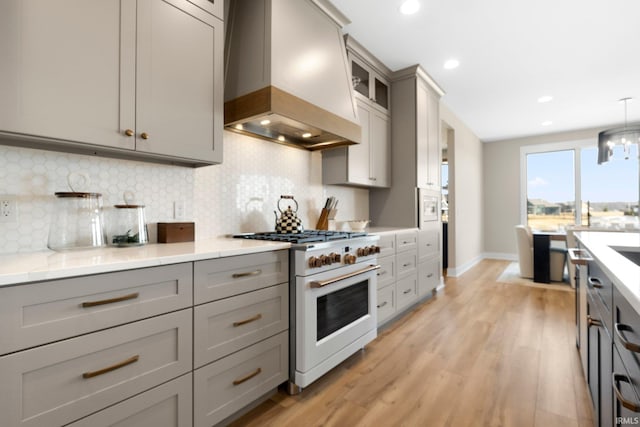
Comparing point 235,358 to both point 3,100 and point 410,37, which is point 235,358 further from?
point 410,37

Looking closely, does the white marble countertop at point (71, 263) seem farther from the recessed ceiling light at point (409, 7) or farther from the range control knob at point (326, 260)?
the recessed ceiling light at point (409, 7)

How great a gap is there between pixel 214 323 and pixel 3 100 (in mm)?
1185

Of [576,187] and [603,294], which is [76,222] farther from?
[576,187]

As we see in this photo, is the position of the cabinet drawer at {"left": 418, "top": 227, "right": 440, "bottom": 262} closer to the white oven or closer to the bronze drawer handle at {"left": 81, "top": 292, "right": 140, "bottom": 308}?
the white oven

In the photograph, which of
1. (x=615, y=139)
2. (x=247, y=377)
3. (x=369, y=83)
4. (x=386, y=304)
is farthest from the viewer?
(x=615, y=139)


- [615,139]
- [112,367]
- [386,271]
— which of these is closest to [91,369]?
[112,367]

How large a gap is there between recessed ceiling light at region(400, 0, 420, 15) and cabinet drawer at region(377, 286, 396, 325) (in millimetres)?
2393

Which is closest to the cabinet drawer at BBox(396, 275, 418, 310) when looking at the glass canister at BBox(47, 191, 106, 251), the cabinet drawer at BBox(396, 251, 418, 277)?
the cabinet drawer at BBox(396, 251, 418, 277)

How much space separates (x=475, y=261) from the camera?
626cm

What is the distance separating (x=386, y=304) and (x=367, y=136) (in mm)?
1735

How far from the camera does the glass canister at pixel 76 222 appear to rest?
1386 millimetres

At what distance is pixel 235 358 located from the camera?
4.86ft

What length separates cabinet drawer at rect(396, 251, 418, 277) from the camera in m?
3.00

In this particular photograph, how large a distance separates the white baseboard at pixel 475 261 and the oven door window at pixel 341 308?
326 cm
